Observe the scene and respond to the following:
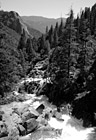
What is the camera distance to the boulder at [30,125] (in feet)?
54.5

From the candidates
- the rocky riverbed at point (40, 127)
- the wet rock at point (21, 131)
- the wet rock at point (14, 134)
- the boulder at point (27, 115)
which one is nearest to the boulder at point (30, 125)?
the rocky riverbed at point (40, 127)

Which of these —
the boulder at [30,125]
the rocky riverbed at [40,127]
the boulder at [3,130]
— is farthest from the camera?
the boulder at [30,125]

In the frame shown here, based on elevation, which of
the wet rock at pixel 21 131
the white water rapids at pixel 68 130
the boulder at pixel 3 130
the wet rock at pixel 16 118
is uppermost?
the boulder at pixel 3 130

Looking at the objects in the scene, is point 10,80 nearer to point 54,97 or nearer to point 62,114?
point 62,114

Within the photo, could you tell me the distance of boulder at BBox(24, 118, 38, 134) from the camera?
16.6 m

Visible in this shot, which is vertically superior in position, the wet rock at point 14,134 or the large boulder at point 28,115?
the large boulder at point 28,115

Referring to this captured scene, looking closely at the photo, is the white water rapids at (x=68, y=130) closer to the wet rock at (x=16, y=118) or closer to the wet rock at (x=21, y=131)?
the wet rock at (x=21, y=131)

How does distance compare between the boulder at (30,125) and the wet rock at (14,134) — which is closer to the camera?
the wet rock at (14,134)

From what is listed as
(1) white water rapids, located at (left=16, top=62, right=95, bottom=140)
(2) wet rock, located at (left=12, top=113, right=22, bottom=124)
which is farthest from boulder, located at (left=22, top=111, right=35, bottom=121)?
(1) white water rapids, located at (left=16, top=62, right=95, bottom=140)

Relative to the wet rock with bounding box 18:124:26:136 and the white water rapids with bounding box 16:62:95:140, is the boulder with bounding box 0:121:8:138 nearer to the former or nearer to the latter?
the wet rock with bounding box 18:124:26:136

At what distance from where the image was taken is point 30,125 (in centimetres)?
1689

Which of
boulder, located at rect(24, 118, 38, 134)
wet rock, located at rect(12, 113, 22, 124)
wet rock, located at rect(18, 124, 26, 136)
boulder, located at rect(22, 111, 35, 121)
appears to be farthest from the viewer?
boulder, located at rect(22, 111, 35, 121)

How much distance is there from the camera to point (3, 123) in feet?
50.6

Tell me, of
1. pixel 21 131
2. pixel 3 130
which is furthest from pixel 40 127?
pixel 3 130
